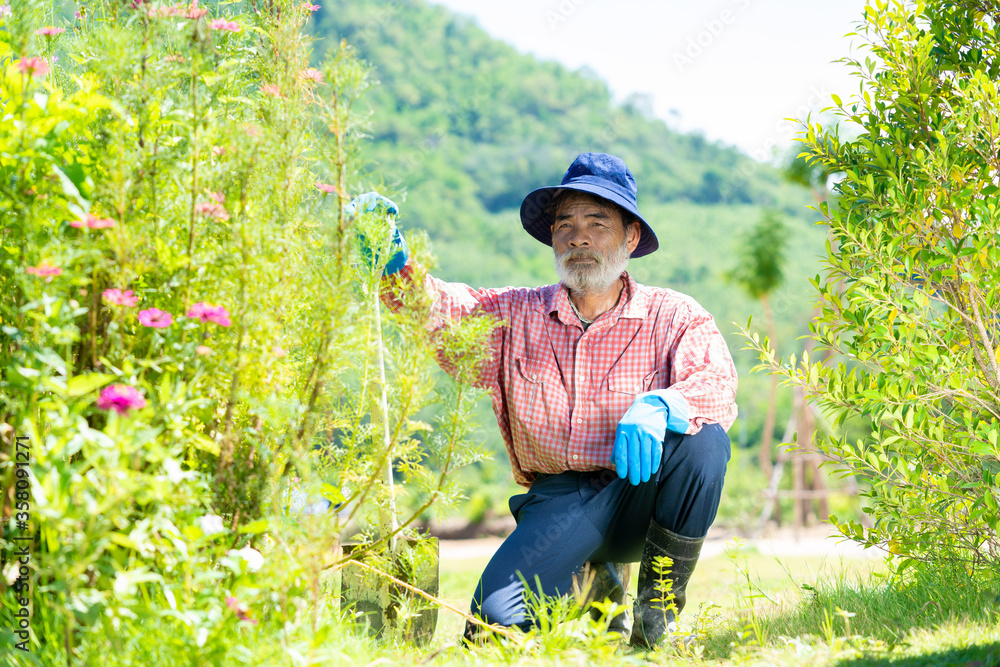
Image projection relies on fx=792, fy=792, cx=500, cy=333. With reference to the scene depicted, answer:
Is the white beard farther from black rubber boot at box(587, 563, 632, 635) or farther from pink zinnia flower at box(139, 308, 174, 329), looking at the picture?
pink zinnia flower at box(139, 308, 174, 329)

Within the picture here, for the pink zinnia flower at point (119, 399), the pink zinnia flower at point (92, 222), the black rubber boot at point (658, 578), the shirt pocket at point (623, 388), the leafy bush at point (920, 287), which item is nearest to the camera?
the pink zinnia flower at point (119, 399)

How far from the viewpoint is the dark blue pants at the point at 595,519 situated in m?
2.66

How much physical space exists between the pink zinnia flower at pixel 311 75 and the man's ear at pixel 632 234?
4.76 feet

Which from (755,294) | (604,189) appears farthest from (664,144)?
(604,189)

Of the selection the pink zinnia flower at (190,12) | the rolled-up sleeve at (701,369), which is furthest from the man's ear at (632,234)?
the pink zinnia flower at (190,12)

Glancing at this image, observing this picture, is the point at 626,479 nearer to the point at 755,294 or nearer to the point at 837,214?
the point at 837,214

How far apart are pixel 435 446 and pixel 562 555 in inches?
30.6

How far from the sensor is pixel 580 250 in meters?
3.05

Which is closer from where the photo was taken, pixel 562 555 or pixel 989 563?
pixel 989 563

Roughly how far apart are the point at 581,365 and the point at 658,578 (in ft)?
2.66

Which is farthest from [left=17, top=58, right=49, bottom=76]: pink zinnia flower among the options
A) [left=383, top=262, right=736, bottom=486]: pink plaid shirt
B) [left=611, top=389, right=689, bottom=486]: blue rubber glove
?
[left=611, top=389, right=689, bottom=486]: blue rubber glove

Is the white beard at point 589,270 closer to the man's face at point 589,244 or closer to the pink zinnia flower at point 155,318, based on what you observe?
the man's face at point 589,244

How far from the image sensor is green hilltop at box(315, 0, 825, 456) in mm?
43188

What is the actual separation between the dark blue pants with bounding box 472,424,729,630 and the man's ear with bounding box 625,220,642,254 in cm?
87
